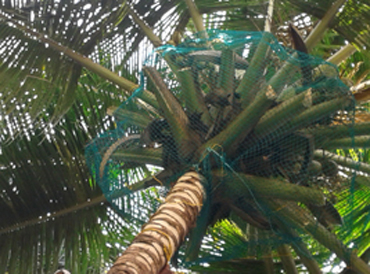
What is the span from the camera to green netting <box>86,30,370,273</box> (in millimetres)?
2705

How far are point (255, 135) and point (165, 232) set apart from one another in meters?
0.87

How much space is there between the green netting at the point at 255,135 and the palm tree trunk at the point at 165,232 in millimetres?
218

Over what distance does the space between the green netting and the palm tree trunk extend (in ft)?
0.71

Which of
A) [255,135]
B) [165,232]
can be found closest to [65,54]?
[255,135]

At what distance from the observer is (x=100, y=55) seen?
3889 millimetres

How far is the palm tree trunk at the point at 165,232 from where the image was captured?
185 cm

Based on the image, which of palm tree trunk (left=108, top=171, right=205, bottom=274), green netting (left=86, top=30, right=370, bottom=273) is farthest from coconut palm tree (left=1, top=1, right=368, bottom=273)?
palm tree trunk (left=108, top=171, right=205, bottom=274)

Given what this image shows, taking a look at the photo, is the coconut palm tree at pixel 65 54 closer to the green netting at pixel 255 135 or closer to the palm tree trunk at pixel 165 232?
the green netting at pixel 255 135

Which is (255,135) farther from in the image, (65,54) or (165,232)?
(65,54)

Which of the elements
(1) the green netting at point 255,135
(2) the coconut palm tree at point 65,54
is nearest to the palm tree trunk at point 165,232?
(1) the green netting at point 255,135

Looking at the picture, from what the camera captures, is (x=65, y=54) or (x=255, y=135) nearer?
(x=255, y=135)

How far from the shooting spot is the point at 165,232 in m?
2.12

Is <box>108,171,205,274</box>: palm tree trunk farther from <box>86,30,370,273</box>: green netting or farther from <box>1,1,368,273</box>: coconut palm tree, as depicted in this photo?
<box>1,1,368,273</box>: coconut palm tree

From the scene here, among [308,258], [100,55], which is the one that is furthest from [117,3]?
[308,258]
